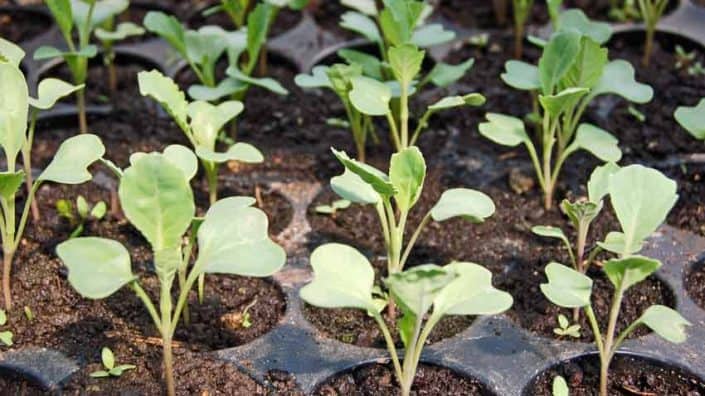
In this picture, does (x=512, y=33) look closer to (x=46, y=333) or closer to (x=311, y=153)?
(x=311, y=153)

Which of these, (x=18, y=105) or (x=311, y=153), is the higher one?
(x=18, y=105)

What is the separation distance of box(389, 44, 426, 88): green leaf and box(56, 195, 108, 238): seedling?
0.55 metres

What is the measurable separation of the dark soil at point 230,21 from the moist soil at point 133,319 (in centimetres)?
88

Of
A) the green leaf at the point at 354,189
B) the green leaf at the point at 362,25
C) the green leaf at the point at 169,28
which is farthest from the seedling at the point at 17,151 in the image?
the green leaf at the point at 362,25

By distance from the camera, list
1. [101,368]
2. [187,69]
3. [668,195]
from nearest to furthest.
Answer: [668,195] → [101,368] → [187,69]

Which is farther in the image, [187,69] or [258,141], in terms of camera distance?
[187,69]

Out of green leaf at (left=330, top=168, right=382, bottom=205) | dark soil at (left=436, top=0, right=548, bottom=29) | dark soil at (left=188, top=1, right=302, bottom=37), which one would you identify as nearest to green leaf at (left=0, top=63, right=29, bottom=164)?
green leaf at (left=330, top=168, right=382, bottom=205)

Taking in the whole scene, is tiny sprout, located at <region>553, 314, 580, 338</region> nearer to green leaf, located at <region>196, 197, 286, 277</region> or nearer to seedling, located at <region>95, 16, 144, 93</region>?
green leaf, located at <region>196, 197, 286, 277</region>

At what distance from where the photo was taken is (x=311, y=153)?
81.7 inches

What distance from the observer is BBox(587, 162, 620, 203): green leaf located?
60.9 inches

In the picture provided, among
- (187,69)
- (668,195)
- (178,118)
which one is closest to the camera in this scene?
(668,195)

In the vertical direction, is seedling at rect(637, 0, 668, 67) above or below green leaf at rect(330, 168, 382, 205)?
below

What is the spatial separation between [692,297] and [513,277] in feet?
0.90

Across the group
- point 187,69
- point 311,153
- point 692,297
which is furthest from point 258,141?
point 692,297
